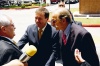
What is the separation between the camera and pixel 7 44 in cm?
295

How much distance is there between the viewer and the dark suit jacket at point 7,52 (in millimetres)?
2834

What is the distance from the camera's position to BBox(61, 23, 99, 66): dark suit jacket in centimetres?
342

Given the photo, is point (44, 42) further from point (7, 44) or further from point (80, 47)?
point (7, 44)

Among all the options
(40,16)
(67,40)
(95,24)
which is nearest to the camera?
(67,40)

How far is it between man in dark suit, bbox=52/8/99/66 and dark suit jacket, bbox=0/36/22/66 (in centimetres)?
89

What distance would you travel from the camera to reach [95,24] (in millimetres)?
18359

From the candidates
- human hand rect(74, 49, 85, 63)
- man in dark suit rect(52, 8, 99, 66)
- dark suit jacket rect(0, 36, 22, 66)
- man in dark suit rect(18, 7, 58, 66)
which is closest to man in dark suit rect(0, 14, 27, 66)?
dark suit jacket rect(0, 36, 22, 66)

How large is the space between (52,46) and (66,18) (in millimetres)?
918

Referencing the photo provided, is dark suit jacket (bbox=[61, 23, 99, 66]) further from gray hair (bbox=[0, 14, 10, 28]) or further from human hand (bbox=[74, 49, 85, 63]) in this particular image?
gray hair (bbox=[0, 14, 10, 28])

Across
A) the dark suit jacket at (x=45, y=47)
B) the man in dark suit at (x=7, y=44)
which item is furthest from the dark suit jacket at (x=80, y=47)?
the man in dark suit at (x=7, y=44)

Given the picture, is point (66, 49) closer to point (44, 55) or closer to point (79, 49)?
point (79, 49)

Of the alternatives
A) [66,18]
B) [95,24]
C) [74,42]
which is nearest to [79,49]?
[74,42]

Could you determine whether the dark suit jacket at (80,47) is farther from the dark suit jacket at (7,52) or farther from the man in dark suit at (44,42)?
the dark suit jacket at (7,52)

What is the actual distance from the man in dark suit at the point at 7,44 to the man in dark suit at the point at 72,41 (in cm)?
78
